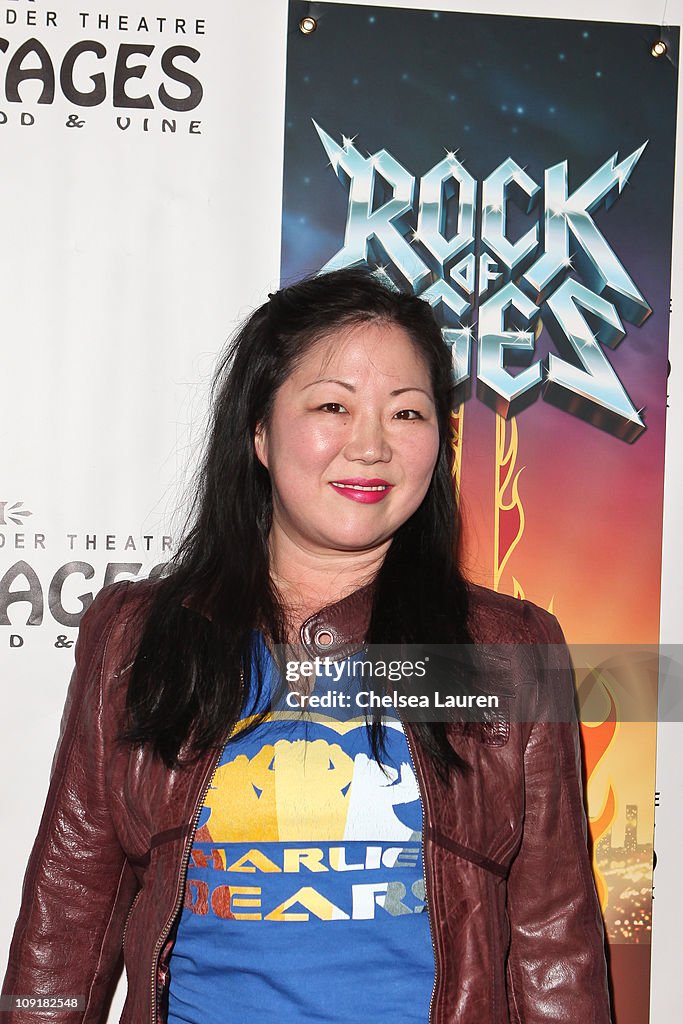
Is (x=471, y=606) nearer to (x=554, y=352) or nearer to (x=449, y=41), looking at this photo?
(x=554, y=352)

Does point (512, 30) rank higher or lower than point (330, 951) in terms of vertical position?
higher

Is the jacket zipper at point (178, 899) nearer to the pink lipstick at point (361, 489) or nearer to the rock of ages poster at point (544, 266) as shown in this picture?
the pink lipstick at point (361, 489)

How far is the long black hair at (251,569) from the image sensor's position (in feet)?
3.68

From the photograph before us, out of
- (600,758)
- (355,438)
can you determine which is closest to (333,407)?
(355,438)

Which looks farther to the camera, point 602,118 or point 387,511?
point 602,118

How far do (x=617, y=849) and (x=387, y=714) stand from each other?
62 centimetres

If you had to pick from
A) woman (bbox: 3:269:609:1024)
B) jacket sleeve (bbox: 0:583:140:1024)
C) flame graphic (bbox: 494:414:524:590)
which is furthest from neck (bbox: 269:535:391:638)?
flame graphic (bbox: 494:414:524:590)

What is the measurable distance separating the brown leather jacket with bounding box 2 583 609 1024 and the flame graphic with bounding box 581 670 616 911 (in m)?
0.37

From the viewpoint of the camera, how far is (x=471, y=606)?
1.23 m

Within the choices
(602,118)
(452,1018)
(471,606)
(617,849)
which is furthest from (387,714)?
(602,118)

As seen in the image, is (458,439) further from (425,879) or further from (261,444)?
(425,879)

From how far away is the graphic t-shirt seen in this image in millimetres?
1021

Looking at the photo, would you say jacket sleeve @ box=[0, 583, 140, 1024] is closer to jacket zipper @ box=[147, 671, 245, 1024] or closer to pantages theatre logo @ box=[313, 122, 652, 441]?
jacket zipper @ box=[147, 671, 245, 1024]

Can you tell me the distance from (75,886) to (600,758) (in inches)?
30.3
